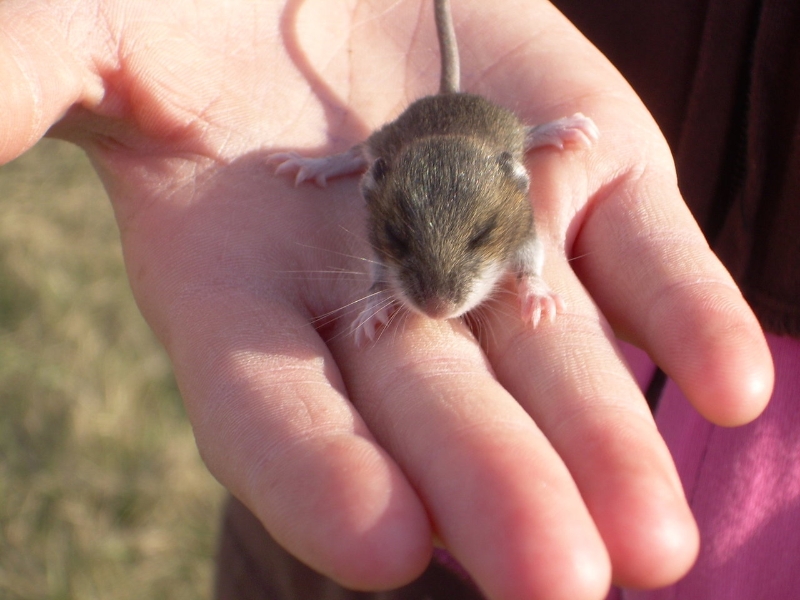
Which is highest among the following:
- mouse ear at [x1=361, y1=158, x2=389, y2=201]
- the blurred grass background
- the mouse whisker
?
mouse ear at [x1=361, y1=158, x2=389, y2=201]

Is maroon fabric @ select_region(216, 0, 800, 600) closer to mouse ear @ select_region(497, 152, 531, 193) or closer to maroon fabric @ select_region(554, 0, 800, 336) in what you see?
maroon fabric @ select_region(554, 0, 800, 336)

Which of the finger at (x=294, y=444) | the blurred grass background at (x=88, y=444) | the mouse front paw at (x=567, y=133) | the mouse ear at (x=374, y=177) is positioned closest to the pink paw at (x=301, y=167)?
the mouse ear at (x=374, y=177)

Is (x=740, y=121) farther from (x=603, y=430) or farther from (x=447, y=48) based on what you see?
(x=603, y=430)

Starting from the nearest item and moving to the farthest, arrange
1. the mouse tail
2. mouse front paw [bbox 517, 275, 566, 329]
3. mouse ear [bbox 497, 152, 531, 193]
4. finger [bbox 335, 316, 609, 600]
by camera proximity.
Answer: finger [bbox 335, 316, 609, 600] → mouse front paw [bbox 517, 275, 566, 329] → mouse ear [bbox 497, 152, 531, 193] → the mouse tail

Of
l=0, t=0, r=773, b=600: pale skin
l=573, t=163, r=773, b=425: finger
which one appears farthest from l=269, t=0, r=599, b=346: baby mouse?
l=573, t=163, r=773, b=425: finger

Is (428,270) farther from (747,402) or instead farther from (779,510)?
(779,510)

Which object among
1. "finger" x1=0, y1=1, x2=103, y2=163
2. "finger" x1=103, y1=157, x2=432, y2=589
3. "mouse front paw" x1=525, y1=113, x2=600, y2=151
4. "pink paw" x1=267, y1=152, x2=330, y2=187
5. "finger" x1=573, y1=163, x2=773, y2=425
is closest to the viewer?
"finger" x1=103, y1=157, x2=432, y2=589

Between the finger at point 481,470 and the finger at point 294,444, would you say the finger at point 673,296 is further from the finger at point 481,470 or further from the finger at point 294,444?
the finger at point 294,444

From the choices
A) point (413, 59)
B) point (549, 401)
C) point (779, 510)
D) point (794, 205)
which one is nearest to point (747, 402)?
point (549, 401)
